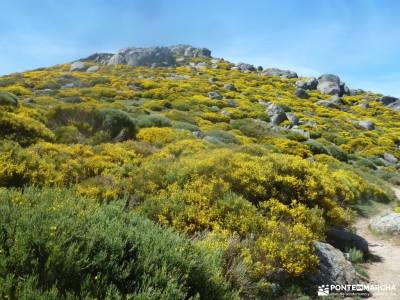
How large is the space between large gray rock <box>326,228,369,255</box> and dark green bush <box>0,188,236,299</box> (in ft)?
17.3

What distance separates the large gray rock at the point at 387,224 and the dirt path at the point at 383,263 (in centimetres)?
27

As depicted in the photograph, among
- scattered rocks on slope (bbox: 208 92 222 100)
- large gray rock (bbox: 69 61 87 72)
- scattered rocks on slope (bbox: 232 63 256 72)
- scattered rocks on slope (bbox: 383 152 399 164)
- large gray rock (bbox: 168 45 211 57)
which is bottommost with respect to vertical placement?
scattered rocks on slope (bbox: 383 152 399 164)

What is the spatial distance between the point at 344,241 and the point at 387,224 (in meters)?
3.07

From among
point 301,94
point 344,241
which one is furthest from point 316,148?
point 301,94

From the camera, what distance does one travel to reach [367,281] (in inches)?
319

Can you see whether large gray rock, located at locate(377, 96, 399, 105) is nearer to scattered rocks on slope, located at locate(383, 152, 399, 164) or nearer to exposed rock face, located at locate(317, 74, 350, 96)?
exposed rock face, located at locate(317, 74, 350, 96)

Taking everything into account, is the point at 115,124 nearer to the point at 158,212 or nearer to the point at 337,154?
the point at 158,212

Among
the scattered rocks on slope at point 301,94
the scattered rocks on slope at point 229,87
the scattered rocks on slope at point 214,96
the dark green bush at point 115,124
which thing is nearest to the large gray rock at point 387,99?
the scattered rocks on slope at point 301,94

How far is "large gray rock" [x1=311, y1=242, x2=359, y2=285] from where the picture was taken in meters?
7.45

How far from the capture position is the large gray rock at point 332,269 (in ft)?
24.4

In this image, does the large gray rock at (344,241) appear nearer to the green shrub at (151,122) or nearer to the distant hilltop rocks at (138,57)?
the green shrub at (151,122)

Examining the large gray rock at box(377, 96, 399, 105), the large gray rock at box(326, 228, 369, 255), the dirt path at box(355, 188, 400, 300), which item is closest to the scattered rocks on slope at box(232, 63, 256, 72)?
the large gray rock at box(377, 96, 399, 105)

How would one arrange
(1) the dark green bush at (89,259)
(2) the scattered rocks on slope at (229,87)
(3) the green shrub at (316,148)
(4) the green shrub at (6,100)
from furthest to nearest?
(2) the scattered rocks on slope at (229,87) < (3) the green shrub at (316,148) < (4) the green shrub at (6,100) < (1) the dark green bush at (89,259)

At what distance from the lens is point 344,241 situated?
32.2 feet
